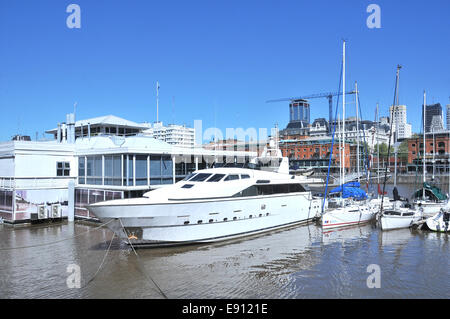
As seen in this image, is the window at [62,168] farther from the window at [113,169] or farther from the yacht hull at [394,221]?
the yacht hull at [394,221]

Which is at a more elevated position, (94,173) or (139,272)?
(94,173)

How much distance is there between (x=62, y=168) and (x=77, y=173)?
3.26 ft

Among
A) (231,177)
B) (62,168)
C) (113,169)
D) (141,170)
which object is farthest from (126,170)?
(231,177)

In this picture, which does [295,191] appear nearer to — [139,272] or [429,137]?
[139,272]

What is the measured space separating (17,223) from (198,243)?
12.1 metres

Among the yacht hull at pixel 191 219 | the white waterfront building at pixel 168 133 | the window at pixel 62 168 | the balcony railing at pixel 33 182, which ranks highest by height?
A: the white waterfront building at pixel 168 133

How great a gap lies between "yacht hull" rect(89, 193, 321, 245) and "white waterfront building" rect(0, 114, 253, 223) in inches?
216

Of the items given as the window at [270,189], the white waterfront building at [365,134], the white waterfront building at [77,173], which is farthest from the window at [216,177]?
the white waterfront building at [365,134]

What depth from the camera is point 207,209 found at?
54.0ft

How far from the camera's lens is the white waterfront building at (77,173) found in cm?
2097

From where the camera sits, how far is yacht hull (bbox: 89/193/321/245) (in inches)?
586

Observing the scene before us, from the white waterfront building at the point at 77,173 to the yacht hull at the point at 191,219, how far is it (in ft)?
18.0
